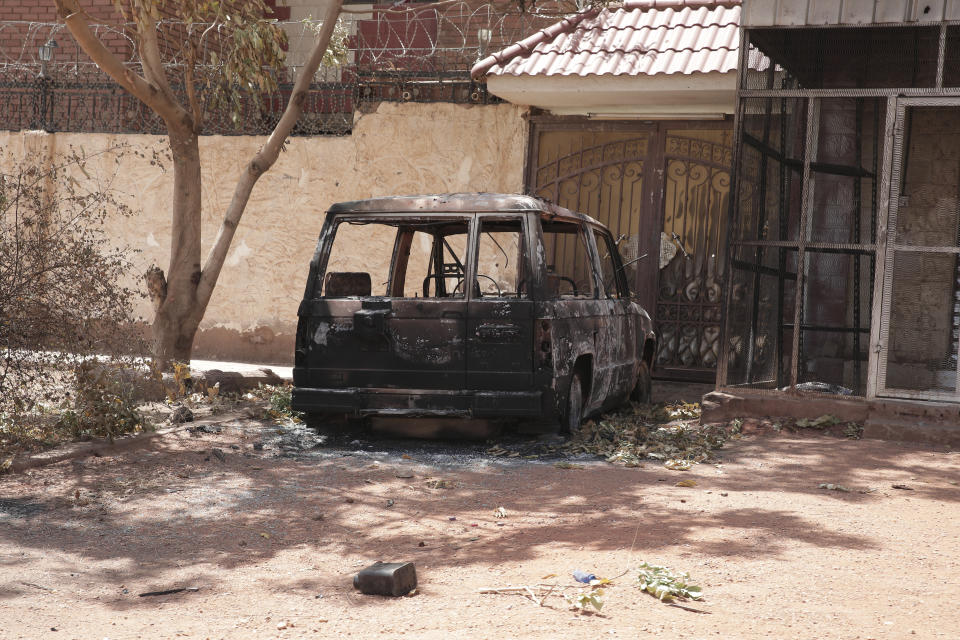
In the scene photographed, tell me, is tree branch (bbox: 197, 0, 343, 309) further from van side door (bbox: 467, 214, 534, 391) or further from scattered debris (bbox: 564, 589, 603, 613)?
scattered debris (bbox: 564, 589, 603, 613)

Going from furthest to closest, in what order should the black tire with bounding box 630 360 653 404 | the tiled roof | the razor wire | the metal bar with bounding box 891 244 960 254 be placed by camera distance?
the razor wire → the tiled roof → the black tire with bounding box 630 360 653 404 → the metal bar with bounding box 891 244 960 254

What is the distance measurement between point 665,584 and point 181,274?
655cm

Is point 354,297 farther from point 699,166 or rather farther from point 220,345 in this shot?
point 220,345

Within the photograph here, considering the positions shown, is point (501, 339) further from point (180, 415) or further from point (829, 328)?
point (829, 328)

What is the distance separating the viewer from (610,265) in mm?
8836

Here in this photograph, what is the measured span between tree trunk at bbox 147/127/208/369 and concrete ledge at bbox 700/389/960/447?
4.67 metres

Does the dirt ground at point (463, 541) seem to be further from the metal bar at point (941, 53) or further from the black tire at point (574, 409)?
the metal bar at point (941, 53)

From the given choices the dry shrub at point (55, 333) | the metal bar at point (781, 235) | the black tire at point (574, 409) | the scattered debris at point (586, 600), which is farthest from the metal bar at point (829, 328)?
the scattered debris at point (586, 600)

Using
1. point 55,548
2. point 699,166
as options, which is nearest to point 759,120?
point 699,166

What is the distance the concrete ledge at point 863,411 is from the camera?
296 inches

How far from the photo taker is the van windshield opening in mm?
7570

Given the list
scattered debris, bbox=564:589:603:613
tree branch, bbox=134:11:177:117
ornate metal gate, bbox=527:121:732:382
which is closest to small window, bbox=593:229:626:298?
ornate metal gate, bbox=527:121:732:382

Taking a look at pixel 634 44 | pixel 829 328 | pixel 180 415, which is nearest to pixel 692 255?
pixel 829 328

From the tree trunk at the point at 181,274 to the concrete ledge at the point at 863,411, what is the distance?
15.3 ft
